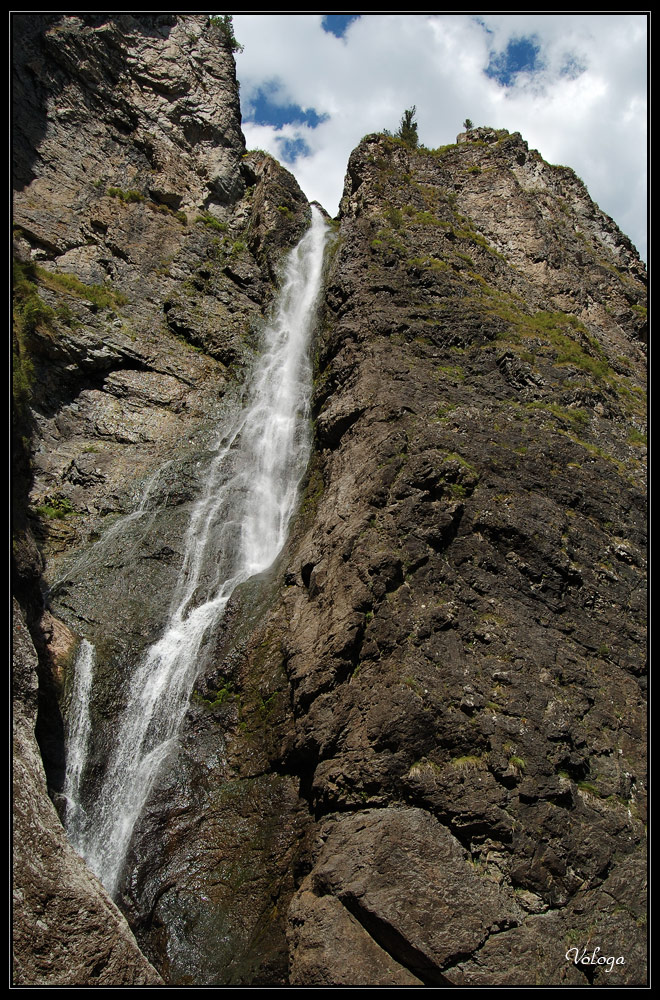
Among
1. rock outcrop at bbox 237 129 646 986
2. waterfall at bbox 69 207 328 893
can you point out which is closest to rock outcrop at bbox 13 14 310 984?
waterfall at bbox 69 207 328 893

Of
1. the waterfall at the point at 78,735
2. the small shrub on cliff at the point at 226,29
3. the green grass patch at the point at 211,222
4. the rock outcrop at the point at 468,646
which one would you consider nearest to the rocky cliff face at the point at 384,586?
the rock outcrop at the point at 468,646

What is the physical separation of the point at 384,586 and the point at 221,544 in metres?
6.97

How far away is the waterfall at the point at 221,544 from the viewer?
406 inches

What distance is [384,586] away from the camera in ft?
33.7

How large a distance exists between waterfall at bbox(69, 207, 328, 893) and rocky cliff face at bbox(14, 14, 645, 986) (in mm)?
497

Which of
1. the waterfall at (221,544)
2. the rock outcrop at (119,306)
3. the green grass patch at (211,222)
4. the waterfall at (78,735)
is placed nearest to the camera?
the waterfall at (78,735)

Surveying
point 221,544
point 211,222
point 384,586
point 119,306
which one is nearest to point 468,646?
point 384,586

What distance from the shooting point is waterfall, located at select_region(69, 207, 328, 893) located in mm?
10312

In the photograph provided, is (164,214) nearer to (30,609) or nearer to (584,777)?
(30,609)

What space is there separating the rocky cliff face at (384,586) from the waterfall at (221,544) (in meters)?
0.50

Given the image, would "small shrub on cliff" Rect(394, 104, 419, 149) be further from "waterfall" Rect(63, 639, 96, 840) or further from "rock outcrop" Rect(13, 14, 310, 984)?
"waterfall" Rect(63, 639, 96, 840)

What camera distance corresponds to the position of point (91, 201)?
2466cm

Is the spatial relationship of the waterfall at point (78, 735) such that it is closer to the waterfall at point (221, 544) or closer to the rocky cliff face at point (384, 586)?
the waterfall at point (221, 544)
